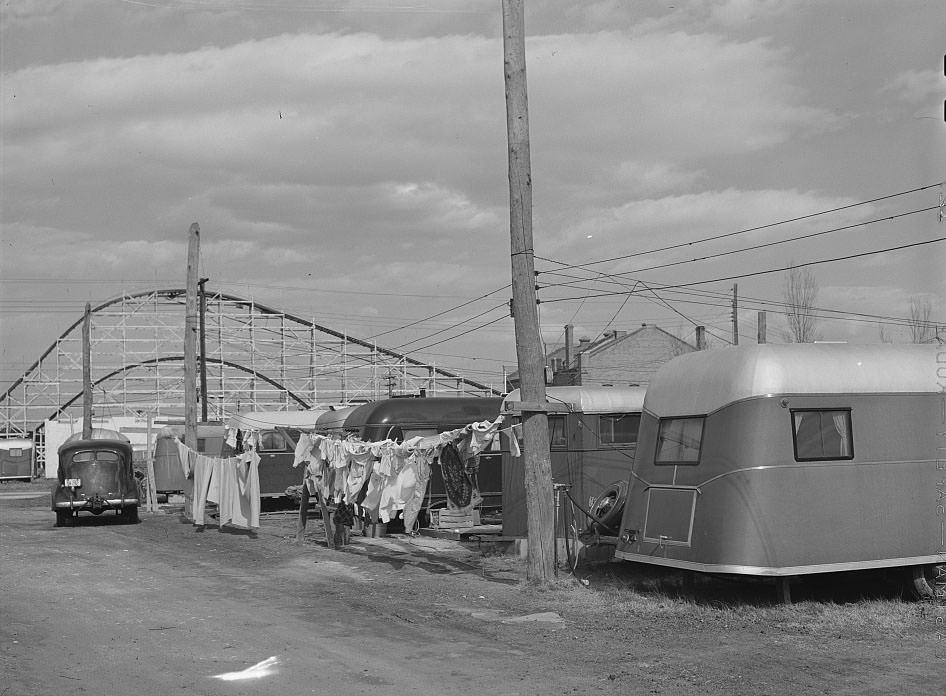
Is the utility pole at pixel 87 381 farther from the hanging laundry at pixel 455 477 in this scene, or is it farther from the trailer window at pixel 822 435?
the trailer window at pixel 822 435

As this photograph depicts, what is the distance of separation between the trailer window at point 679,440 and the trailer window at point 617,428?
349cm

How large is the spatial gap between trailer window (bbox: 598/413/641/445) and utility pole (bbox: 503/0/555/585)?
2.90 metres

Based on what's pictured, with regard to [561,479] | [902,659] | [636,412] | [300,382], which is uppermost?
[300,382]

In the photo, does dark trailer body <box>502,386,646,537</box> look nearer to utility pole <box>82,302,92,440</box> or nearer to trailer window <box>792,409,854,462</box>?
trailer window <box>792,409,854,462</box>

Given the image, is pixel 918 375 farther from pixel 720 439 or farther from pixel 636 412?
pixel 636 412

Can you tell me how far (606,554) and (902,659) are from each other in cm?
696

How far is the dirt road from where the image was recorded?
8.36 metres

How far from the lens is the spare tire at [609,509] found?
555 inches

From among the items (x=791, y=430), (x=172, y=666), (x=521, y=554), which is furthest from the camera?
(x=521, y=554)

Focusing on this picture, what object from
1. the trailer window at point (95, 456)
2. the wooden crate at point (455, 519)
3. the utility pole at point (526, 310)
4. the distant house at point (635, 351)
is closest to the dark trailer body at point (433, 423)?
the wooden crate at point (455, 519)

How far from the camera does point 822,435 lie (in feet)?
38.1

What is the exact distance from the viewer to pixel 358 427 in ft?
83.4

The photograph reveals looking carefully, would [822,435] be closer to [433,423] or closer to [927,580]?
[927,580]

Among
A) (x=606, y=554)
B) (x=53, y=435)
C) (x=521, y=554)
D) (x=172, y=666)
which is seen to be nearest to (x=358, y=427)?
(x=521, y=554)
